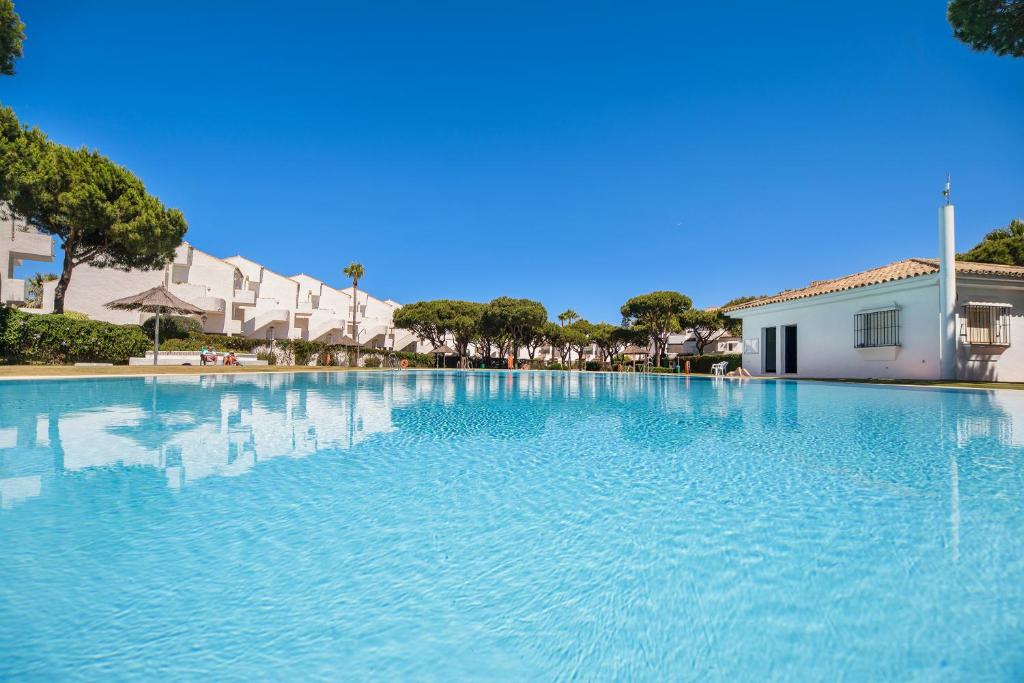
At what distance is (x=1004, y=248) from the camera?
24.2m

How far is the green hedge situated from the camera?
16.6 metres

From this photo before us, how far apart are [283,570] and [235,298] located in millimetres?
39655

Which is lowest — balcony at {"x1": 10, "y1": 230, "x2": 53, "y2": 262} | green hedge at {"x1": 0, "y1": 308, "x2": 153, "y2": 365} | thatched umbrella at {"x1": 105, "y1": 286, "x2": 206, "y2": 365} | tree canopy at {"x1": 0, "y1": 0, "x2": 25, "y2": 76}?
green hedge at {"x1": 0, "y1": 308, "x2": 153, "y2": 365}

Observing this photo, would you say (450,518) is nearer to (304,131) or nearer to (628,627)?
(628,627)

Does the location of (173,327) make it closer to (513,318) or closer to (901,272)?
(513,318)

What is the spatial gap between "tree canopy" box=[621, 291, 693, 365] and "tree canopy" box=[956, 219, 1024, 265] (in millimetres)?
16872

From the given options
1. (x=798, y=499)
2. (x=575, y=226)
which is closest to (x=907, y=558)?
(x=798, y=499)

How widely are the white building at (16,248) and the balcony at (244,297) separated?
13.4 meters

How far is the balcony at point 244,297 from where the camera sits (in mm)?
36469

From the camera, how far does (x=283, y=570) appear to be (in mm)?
2377

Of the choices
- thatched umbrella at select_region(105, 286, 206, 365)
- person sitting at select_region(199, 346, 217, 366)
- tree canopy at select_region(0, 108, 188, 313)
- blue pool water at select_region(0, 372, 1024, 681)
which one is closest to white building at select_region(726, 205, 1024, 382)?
blue pool water at select_region(0, 372, 1024, 681)

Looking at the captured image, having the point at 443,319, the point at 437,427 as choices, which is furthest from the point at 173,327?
the point at 437,427

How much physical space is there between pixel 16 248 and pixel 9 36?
520 inches

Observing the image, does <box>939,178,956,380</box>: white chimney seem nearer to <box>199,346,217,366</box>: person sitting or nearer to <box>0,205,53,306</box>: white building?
<box>199,346,217,366</box>: person sitting
